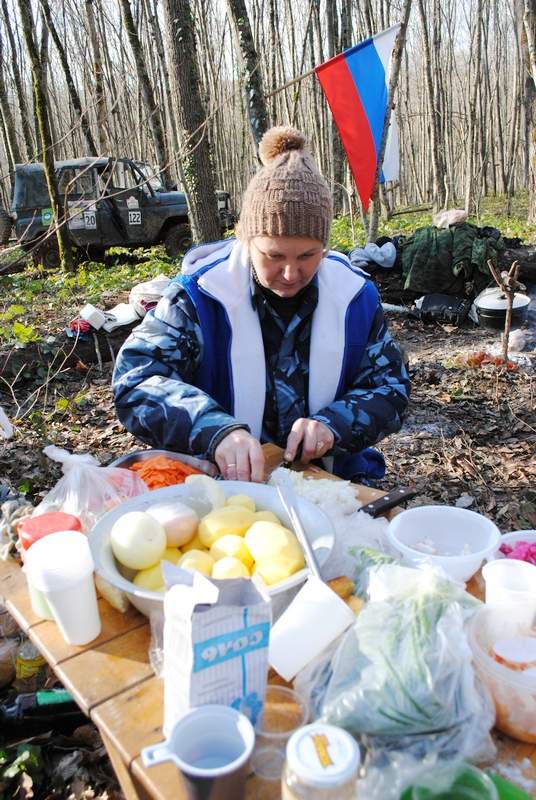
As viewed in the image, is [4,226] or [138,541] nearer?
[138,541]

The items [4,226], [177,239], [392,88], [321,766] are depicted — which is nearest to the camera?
[321,766]

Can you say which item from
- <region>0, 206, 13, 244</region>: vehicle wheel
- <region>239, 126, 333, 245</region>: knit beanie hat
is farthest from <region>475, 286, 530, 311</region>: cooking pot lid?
<region>0, 206, 13, 244</region>: vehicle wheel

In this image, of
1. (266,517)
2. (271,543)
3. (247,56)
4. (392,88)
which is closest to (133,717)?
(271,543)

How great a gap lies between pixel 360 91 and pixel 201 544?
Answer: 18.9 ft

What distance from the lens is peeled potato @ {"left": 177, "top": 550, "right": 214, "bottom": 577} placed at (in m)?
1.13

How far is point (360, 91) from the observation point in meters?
5.83

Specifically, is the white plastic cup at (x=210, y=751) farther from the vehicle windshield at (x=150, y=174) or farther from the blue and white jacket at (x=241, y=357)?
the vehicle windshield at (x=150, y=174)

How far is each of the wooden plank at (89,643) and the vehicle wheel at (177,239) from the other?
11999mm

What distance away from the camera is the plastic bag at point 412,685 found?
828mm

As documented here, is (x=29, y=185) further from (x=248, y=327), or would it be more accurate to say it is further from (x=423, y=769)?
A: (x=423, y=769)

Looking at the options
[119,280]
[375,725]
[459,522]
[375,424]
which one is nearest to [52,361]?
[119,280]

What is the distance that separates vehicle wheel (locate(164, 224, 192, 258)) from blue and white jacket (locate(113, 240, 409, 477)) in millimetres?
10775

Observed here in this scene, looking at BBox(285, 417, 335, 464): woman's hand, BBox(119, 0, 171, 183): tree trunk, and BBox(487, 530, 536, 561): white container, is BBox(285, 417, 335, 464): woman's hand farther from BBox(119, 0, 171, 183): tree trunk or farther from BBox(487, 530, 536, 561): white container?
BBox(119, 0, 171, 183): tree trunk

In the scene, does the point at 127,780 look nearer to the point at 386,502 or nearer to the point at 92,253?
the point at 386,502
